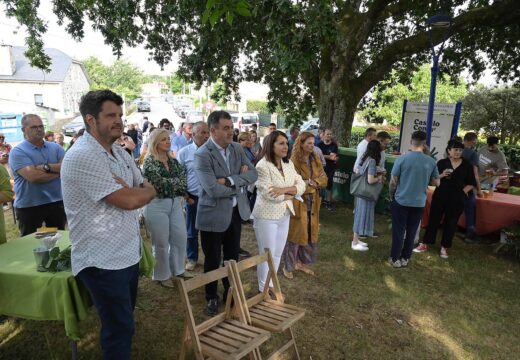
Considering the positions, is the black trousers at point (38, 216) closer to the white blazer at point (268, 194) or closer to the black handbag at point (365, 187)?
the white blazer at point (268, 194)

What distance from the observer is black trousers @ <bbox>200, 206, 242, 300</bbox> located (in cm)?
343

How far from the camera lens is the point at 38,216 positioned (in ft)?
12.4

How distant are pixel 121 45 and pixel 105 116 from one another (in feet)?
28.1

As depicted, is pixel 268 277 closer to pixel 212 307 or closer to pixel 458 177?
pixel 212 307

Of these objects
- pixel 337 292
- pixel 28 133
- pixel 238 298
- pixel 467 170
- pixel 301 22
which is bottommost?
pixel 337 292

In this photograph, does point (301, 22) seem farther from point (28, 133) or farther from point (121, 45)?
point (121, 45)

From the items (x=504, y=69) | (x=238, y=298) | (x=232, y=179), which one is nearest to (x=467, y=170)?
(x=232, y=179)

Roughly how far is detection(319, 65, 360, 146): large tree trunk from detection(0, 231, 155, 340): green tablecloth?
25.3 ft

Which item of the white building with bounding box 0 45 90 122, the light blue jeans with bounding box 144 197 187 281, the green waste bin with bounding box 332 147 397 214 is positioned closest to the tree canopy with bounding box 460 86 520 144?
the green waste bin with bounding box 332 147 397 214

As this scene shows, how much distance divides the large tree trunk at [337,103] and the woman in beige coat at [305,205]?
493 centimetres

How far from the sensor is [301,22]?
5.33 m

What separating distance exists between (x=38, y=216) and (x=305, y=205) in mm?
2981

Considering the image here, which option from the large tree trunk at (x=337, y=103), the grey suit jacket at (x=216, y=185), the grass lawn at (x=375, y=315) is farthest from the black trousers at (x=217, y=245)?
the large tree trunk at (x=337, y=103)

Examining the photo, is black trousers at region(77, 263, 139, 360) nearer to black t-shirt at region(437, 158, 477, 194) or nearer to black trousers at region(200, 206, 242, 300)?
black trousers at region(200, 206, 242, 300)
